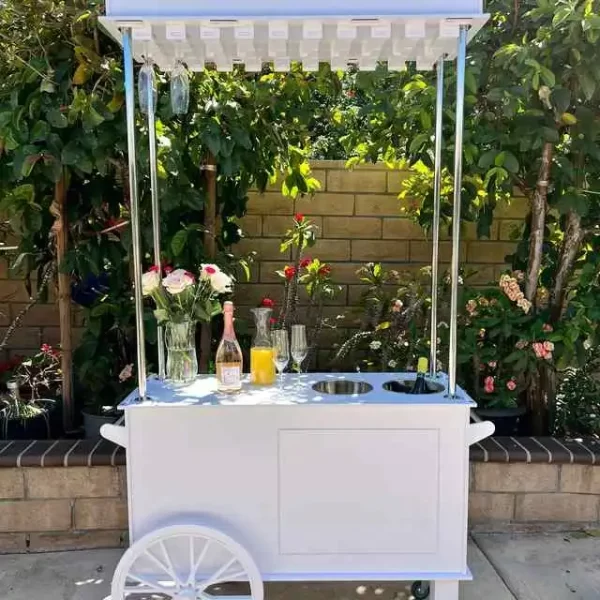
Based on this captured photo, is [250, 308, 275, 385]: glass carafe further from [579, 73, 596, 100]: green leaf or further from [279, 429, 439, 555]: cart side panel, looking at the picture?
[579, 73, 596, 100]: green leaf

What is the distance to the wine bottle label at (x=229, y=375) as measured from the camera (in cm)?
205

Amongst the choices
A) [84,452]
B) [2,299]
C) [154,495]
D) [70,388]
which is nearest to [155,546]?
[154,495]

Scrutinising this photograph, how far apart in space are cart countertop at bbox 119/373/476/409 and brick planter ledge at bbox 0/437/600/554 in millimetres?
608

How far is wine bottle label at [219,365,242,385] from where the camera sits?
80.6 inches

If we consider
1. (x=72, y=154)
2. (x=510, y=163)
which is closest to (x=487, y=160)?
(x=510, y=163)

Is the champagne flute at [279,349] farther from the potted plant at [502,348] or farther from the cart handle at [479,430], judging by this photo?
the potted plant at [502,348]

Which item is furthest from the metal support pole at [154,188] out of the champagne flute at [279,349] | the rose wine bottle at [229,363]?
the champagne flute at [279,349]

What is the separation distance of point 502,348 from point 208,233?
4.83 ft

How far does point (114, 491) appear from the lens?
2533 millimetres

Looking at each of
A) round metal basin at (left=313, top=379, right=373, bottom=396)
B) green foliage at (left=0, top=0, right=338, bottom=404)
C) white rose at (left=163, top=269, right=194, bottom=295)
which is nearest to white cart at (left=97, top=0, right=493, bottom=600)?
white rose at (left=163, top=269, right=194, bottom=295)

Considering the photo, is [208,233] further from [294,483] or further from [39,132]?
[294,483]

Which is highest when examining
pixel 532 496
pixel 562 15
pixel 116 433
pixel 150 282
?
pixel 562 15

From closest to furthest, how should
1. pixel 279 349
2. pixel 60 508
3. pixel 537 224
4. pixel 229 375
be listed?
pixel 229 375, pixel 279 349, pixel 60 508, pixel 537 224

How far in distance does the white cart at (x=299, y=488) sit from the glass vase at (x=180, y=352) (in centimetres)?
22
